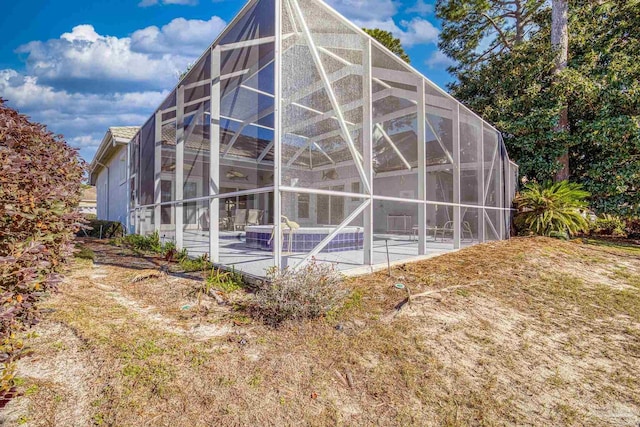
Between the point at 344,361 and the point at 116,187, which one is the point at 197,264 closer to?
the point at 344,361

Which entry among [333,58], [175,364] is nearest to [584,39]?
[333,58]

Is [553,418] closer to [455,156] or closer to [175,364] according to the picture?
[175,364]

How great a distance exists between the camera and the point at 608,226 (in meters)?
12.1

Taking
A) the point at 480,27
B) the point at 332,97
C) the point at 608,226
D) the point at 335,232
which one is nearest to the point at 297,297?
the point at 335,232

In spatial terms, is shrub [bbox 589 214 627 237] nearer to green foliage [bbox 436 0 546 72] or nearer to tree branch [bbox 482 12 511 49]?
green foliage [bbox 436 0 546 72]

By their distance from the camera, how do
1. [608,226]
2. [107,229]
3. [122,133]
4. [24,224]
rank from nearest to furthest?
[24,224]
[122,133]
[107,229]
[608,226]

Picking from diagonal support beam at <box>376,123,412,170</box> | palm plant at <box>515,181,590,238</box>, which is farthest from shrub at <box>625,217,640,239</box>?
diagonal support beam at <box>376,123,412,170</box>

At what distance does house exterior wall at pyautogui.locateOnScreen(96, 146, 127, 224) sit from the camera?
37.4 feet

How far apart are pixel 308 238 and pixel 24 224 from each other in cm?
280

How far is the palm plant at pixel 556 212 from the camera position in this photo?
29.2ft

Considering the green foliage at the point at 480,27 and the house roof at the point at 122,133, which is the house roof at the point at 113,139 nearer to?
the house roof at the point at 122,133

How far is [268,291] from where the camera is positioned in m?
3.15

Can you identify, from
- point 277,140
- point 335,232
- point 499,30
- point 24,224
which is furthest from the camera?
point 499,30

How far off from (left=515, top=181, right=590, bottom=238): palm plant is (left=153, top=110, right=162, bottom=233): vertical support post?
1050cm
